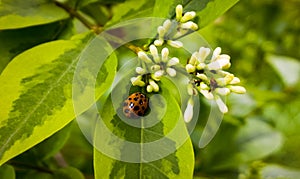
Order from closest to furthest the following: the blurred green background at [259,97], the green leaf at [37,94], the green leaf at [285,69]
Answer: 1. the green leaf at [37,94]
2. the blurred green background at [259,97]
3. the green leaf at [285,69]

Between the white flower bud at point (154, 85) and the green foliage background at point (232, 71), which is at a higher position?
the green foliage background at point (232, 71)

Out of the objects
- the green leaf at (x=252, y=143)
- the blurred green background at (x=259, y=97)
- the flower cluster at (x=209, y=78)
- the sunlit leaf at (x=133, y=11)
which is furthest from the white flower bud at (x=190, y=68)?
the green leaf at (x=252, y=143)

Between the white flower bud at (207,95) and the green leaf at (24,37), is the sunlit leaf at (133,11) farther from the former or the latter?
the white flower bud at (207,95)

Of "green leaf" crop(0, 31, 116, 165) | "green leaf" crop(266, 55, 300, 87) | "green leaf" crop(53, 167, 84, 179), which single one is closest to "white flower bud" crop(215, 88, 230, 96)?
"green leaf" crop(0, 31, 116, 165)

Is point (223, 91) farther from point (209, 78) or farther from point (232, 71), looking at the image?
point (232, 71)

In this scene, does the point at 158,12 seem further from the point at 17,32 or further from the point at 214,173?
the point at 214,173

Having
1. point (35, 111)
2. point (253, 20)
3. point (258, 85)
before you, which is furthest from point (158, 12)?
point (253, 20)

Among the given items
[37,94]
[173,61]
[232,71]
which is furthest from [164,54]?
[232,71]
